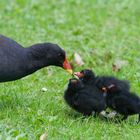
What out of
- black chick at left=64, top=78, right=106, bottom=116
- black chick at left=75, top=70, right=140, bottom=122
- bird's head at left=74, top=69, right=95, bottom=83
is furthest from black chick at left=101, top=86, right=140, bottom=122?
bird's head at left=74, top=69, right=95, bottom=83

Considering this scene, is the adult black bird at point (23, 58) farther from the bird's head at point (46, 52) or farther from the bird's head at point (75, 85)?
the bird's head at point (75, 85)

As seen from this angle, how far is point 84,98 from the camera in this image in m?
6.78

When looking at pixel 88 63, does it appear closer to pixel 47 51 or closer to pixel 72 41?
pixel 72 41

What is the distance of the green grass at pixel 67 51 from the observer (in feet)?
20.9

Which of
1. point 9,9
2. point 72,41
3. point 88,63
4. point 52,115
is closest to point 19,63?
point 52,115

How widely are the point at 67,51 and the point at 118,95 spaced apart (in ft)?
9.56

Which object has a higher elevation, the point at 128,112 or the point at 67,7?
the point at 128,112

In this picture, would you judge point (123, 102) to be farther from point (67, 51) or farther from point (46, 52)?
point (67, 51)

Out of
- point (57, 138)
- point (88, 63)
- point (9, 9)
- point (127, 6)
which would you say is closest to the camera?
point (57, 138)

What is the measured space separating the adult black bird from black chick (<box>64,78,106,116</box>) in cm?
45

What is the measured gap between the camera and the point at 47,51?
712 cm

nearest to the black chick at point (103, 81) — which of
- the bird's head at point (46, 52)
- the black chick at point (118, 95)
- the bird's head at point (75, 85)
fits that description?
the black chick at point (118, 95)

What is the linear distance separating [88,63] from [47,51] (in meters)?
2.09

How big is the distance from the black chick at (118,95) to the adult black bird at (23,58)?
384mm
